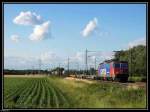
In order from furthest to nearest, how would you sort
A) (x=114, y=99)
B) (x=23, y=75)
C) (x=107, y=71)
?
(x=23, y=75) → (x=107, y=71) → (x=114, y=99)

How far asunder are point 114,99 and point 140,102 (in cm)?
240

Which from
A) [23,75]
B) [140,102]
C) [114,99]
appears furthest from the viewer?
[23,75]

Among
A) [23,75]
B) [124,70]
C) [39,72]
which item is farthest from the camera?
[39,72]

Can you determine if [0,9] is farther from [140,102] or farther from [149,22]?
[140,102]

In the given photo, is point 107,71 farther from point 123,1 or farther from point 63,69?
point 63,69

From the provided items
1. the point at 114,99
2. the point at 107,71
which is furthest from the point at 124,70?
the point at 114,99

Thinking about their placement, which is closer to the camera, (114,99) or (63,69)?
(114,99)

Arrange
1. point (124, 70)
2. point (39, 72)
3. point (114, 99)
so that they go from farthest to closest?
point (39, 72) < point (124, 70) < point (114, 99)

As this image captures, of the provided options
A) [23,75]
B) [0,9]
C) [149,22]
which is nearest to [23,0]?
[0,9]

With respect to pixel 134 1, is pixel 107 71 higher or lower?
lower

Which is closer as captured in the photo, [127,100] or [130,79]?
[127,100]

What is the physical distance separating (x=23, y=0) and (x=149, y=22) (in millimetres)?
6179

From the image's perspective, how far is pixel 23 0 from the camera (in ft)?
55.4

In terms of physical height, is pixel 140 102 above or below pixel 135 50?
below
